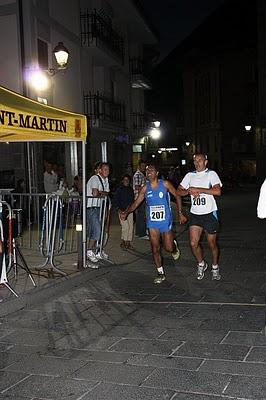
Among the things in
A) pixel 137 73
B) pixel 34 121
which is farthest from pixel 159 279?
pixel 137 73

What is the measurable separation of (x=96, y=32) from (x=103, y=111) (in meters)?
3.69

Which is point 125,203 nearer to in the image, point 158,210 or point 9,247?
point 158,210

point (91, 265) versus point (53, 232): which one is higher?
point (53, 232)

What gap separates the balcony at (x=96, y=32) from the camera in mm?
22703

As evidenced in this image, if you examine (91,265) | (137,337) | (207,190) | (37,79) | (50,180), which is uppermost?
(37,79)

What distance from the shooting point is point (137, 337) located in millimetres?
5812

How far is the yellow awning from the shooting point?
697 cm

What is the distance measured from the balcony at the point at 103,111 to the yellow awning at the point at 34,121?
14.4m

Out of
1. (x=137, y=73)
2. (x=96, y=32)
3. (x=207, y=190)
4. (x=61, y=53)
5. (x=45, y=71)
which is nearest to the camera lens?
(x=207, y=190)

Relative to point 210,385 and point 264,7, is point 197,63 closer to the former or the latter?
point 264,7

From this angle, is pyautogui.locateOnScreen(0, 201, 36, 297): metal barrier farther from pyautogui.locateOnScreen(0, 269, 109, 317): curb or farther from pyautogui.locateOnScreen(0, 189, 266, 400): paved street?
pyautogui.locateOnScreen(0, 189, 266, 400): paved street

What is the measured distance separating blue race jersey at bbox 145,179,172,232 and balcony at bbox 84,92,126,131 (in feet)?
50.8

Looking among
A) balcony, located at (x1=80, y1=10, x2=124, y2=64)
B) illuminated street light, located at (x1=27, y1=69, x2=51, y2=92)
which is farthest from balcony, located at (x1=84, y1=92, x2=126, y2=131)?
illuminated street light, located at (x1=27, y1=69, x2=51, y2=92)

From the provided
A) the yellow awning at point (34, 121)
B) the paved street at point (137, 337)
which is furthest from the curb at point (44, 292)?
the yellow awning at point (34, 121)
